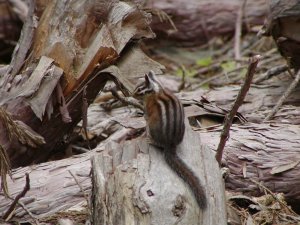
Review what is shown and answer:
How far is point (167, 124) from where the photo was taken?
13.2 feet

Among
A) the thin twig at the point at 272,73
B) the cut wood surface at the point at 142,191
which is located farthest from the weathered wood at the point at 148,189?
the thin twig at the point at 272,73

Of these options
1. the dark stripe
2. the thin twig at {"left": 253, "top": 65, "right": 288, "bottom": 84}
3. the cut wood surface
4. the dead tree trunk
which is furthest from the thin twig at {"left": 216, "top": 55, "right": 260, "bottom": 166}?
the thin twig at {"left": 253, "top": 65, "right": 288, "bottom": 84}

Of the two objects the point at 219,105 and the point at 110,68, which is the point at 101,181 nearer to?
the point at 110,68

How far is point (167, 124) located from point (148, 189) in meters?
0.66

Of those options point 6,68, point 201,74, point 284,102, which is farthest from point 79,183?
point 201,74

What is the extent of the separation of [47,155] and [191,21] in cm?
455

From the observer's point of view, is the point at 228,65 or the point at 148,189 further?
the point at 228,65

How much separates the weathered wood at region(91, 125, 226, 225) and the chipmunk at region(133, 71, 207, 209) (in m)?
0.04

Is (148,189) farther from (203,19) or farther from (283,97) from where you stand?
(203,19)

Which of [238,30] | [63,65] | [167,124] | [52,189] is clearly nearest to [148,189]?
[167,124]

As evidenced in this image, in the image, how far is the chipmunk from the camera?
3637 millimetres

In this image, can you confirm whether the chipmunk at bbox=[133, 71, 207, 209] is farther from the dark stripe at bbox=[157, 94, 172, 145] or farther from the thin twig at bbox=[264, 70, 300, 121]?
the thin twig at bbox=[264, 70, 300, 121]

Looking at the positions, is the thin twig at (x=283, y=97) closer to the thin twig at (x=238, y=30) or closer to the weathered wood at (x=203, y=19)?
the thin twig at (x=238, y=30)

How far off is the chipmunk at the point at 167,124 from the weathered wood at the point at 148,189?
1.8 inches
